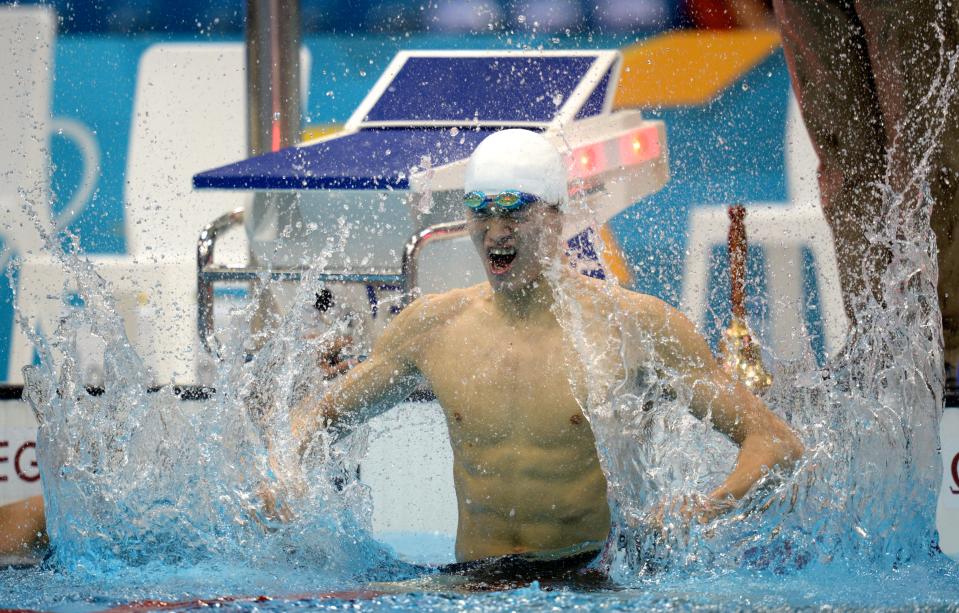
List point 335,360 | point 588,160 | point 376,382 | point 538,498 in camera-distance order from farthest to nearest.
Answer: point 588,160 → point 335,360 → point 376,382 → point 538,498

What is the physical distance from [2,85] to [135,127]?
804 millimetres

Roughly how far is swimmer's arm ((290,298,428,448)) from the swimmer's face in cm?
27

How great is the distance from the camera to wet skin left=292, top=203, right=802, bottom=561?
8.43ft

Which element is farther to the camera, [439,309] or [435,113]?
[435,113]

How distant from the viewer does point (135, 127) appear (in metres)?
6.82

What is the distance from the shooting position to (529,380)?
8.82 feet

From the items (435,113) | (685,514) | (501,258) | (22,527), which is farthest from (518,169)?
(435,113)

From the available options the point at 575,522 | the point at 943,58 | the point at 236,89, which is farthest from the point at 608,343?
the point at 236,89

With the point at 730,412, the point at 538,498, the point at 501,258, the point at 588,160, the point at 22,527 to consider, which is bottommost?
the point at 22,527

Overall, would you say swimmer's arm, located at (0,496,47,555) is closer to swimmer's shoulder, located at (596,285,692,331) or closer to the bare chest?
the bare chest

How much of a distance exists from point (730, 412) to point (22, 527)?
175cm

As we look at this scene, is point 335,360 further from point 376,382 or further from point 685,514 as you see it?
point 685,514

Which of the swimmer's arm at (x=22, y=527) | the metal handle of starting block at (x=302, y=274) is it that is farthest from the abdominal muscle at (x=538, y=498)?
the metal handle of starting block at (x=302, y=274)

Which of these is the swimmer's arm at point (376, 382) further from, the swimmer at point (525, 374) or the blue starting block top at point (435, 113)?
the blue starting block top at point (435, 113)
